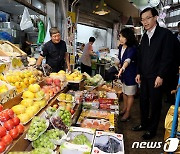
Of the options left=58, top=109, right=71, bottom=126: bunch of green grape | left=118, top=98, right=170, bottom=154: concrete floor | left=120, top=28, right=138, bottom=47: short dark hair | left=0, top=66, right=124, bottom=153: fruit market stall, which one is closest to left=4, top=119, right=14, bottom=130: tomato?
left=0, top=66, right=124, bottom=153: fruit market stall

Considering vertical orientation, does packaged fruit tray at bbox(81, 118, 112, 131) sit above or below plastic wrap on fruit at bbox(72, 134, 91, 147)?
below

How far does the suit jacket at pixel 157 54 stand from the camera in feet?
9.61

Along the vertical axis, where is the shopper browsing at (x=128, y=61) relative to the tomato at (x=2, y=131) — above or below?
above

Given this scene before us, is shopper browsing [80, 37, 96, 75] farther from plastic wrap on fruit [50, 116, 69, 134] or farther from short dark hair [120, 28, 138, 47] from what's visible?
plastic wrap on fruit [50, 116, 69, 134]

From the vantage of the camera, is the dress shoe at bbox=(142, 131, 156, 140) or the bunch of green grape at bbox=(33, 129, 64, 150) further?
the dress shoe at bbox=(142, 131, 156, 140)

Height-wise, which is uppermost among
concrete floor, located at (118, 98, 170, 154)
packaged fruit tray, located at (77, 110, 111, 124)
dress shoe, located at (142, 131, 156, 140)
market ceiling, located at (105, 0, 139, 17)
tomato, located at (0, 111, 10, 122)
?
market ceiling, located at (105, 0, 139, 17)

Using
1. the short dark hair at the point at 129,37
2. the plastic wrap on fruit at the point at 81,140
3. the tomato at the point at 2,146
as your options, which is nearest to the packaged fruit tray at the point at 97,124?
the plastic wrap on fruit at the point at 81,140

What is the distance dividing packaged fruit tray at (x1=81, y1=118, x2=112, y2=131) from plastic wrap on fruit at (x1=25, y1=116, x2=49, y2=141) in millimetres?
761

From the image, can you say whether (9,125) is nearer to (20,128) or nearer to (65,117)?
(20,128)

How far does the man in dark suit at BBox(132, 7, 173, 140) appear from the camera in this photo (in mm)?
2945

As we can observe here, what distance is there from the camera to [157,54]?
3029mm

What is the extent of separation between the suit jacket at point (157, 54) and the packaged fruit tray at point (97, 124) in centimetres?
112

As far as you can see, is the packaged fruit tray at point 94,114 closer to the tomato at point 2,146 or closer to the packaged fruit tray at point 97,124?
the packaged fruit tray at point 97,124

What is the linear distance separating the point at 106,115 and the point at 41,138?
125 cm
